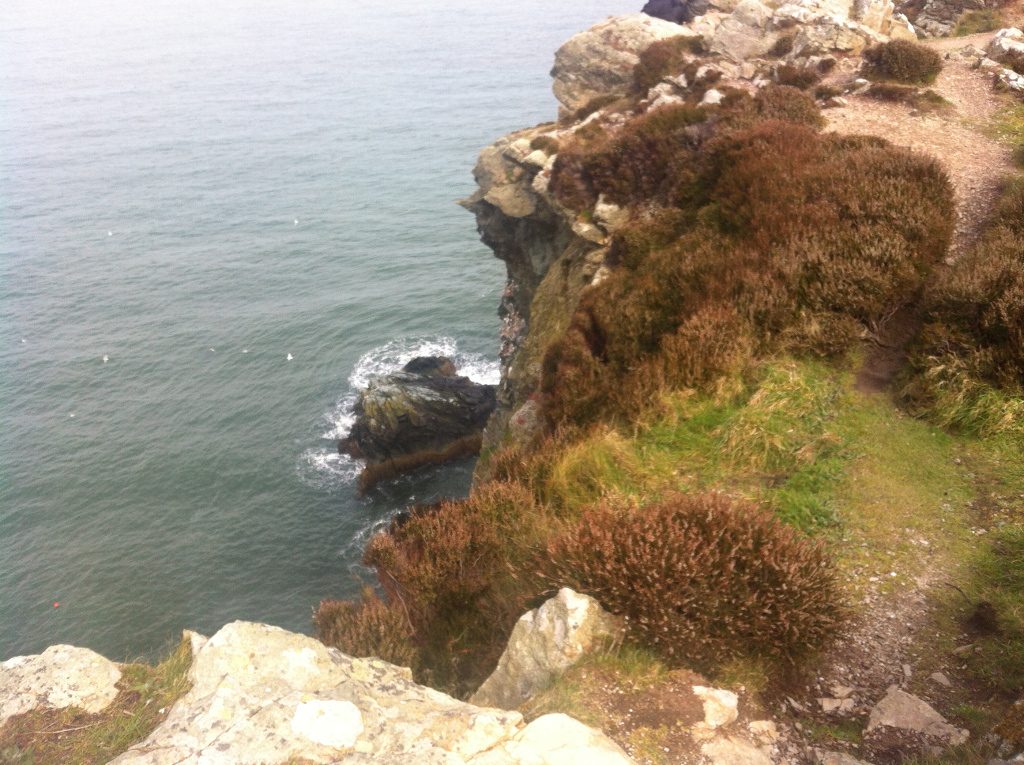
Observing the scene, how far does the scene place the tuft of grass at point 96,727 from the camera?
517 cm

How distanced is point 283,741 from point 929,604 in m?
5.87

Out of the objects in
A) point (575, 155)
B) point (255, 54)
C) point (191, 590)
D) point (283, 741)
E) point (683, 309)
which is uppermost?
point (255, 54)

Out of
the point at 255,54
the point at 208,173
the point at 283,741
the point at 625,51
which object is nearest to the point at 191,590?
the point at 283,741

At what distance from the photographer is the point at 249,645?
557 cm

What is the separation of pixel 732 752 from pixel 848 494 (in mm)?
3771

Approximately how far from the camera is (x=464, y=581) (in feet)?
26.7

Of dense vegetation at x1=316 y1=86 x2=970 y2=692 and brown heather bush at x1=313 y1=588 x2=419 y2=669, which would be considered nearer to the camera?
dense vegetation at x1=316 y1=86 x2=970 y2=692

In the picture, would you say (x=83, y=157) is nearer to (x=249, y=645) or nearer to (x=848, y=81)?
(x=848, y=81)

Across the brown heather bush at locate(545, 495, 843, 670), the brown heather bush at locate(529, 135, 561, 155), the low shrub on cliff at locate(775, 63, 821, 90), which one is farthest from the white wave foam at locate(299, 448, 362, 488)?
the brown heather bush at locate(545, 495, 843, 670)

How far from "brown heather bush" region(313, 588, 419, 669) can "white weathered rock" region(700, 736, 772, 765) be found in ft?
11.8

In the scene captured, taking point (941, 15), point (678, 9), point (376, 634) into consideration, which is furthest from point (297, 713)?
point (678, 9)

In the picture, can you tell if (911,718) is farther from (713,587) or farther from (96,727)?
(96,727)

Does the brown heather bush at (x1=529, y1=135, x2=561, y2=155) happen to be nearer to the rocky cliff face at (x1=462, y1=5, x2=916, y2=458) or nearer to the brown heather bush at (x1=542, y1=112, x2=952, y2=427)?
the rocky cliff face at (x1=462, y1=5, x2=916, y2=458)

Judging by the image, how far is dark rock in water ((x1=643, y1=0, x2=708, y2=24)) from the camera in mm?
32906
